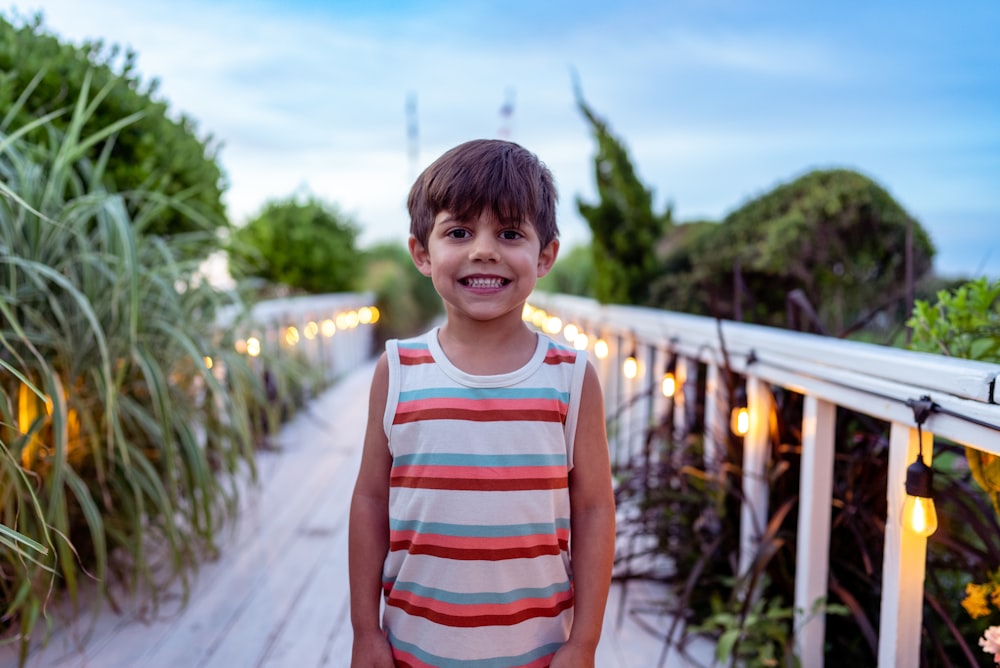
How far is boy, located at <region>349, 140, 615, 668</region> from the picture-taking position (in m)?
0.91

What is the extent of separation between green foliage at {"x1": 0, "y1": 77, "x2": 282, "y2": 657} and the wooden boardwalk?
0.39ft

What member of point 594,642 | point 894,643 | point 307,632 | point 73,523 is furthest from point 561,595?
point 73,523

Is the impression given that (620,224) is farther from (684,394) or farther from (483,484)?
(483,484)

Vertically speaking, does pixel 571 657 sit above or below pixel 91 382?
below

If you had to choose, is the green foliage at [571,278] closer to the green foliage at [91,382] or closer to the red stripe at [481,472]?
the green foliage at [91,382]

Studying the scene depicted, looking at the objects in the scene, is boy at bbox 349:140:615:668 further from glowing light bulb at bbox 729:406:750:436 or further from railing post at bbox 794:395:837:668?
glowing light bulb at bbox 729:406:750:436

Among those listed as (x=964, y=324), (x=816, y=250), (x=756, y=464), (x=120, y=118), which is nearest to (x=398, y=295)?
(x=816, y=250)

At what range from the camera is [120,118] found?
2.39m

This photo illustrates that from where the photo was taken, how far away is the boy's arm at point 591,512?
95cm

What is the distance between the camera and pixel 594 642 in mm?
925

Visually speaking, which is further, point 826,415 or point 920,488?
point 826,415

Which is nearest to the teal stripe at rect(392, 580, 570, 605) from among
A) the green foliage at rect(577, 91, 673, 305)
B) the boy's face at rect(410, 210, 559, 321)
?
the boy's face at rect(410, 210, 559, 321)

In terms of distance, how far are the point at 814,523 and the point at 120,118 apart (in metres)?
2.40

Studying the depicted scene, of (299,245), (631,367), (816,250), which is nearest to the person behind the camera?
(631,367)
